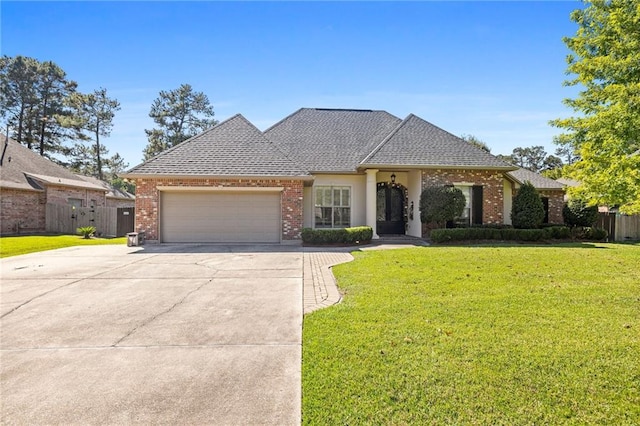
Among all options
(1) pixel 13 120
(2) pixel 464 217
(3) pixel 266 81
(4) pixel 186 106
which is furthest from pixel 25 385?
(1) pixel 13 120

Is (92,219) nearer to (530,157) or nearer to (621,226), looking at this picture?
(621,226)

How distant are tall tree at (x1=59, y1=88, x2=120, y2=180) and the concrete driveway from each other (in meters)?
37.0

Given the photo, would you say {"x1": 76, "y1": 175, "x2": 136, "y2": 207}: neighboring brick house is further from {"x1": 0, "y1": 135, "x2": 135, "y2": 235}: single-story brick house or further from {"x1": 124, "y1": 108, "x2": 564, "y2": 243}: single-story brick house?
{"x1": 124, "y1": 108, "x2": 564, "y2": 243}: single-story brick house

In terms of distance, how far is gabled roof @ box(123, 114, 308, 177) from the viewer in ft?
44.6

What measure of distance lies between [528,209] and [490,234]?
7.81 ft

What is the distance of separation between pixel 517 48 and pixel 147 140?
39.0 metres

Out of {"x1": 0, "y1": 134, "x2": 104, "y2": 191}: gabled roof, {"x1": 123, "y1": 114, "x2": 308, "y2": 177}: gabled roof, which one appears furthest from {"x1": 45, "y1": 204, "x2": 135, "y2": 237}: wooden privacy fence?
{"x1": 123, "y1": 114, "x2": 308, "y2": 177}: gabled roof

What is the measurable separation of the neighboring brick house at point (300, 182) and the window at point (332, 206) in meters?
0.05

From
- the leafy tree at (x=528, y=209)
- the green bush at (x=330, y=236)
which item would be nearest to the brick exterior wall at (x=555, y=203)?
the leafy tree at (x=528, y=209)

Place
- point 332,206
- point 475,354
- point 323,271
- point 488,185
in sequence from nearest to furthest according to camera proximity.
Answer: point 475,354 → point 323,271 → point 488,185 → point 332,206

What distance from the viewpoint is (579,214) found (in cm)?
1584

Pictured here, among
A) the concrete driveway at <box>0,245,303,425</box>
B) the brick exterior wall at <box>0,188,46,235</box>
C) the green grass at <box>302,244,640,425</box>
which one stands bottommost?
the concrete driveway at <box>0,245,303,425</box>

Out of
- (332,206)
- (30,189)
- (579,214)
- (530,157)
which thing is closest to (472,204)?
(579,214)

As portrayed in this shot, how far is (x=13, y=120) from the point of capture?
34.4 metres
